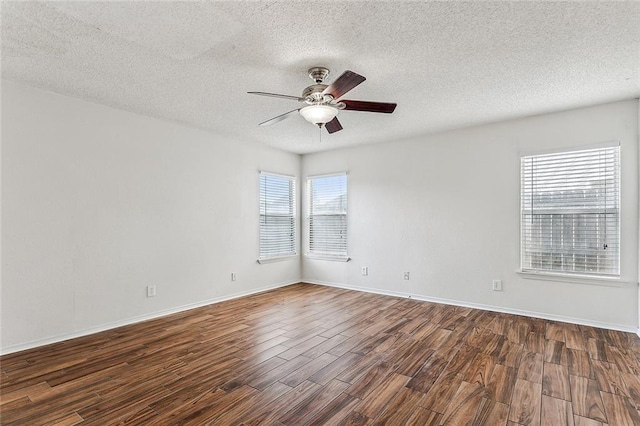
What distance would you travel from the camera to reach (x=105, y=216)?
3.62 metres

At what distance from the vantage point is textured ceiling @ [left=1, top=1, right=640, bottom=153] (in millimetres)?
1995

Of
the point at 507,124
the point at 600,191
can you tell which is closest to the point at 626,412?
the point at 600,191

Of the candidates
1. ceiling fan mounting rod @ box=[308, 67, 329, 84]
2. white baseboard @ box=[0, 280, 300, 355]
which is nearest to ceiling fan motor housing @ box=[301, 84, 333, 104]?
ceiling fan mounting rod @ box=[308, 67, 329, 84]

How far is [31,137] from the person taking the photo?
3.10m

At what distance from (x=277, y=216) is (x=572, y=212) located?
432 centimetres

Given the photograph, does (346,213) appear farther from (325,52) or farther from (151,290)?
(325,52)

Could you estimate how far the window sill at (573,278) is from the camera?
11.7ft

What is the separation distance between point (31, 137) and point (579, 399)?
202 inches

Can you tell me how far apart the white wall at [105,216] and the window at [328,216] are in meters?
1.55

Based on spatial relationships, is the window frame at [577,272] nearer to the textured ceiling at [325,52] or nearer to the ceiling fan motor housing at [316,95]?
the textured ceiling at [325,52]

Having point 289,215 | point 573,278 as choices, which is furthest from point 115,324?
point 573,278

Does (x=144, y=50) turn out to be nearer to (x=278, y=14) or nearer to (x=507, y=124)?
(x=278, y=14)

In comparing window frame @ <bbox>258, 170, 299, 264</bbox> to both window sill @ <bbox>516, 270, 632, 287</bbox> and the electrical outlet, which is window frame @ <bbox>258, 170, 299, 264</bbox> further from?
window sill @ <bbox>516, 270, 632, 287</bbox>

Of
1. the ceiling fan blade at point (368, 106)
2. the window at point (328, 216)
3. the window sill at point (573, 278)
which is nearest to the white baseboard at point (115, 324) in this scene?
the window at point (328, 216)
